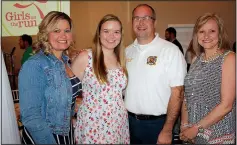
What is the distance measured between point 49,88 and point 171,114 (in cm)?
119

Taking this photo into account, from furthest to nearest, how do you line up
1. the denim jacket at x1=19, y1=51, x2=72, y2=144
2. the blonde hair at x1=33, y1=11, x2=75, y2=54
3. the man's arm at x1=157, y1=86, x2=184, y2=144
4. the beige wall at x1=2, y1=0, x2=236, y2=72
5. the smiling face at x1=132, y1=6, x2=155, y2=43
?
the beige wall at x1=2, y1=0, x2=236, y2=72
the smiling face at x1=132, y1=6, x2=155, y2=43
the man's arm at x1=157, y1=86, x2=184, y2=144
the blonde hair at x1=33, y1=11, x2=75, y2=54
the denim jacket at x1=19, y1=51, x2=72, y2=144

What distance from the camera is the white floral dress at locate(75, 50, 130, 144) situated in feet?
7.16

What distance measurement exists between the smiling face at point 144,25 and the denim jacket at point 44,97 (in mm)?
970

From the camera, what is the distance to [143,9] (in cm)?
259

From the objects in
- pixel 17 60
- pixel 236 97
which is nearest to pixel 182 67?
pixel 236 97

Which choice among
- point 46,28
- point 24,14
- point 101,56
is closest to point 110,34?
point 101,56

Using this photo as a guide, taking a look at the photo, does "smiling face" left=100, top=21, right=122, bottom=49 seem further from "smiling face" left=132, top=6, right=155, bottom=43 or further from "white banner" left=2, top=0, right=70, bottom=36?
"white banner" left=2, top=0, right=70, bottom=36

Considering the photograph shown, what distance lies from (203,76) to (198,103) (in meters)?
0.22

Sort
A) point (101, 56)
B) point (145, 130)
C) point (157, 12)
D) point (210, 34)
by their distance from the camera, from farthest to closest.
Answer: point (157, 12)
point (145, 130)
point (101, 56)
point (210, 34)

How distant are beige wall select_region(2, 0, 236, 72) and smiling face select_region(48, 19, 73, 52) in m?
6.55

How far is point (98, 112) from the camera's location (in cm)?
219

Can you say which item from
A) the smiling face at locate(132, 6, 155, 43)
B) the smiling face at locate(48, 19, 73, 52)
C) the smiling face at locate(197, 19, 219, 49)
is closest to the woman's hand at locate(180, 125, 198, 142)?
the smiling face at locate(197, 19, 219, 49)

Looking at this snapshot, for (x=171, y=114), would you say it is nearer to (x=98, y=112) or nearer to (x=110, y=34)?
(x=98, y=112)

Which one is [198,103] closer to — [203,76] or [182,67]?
[203,76]
